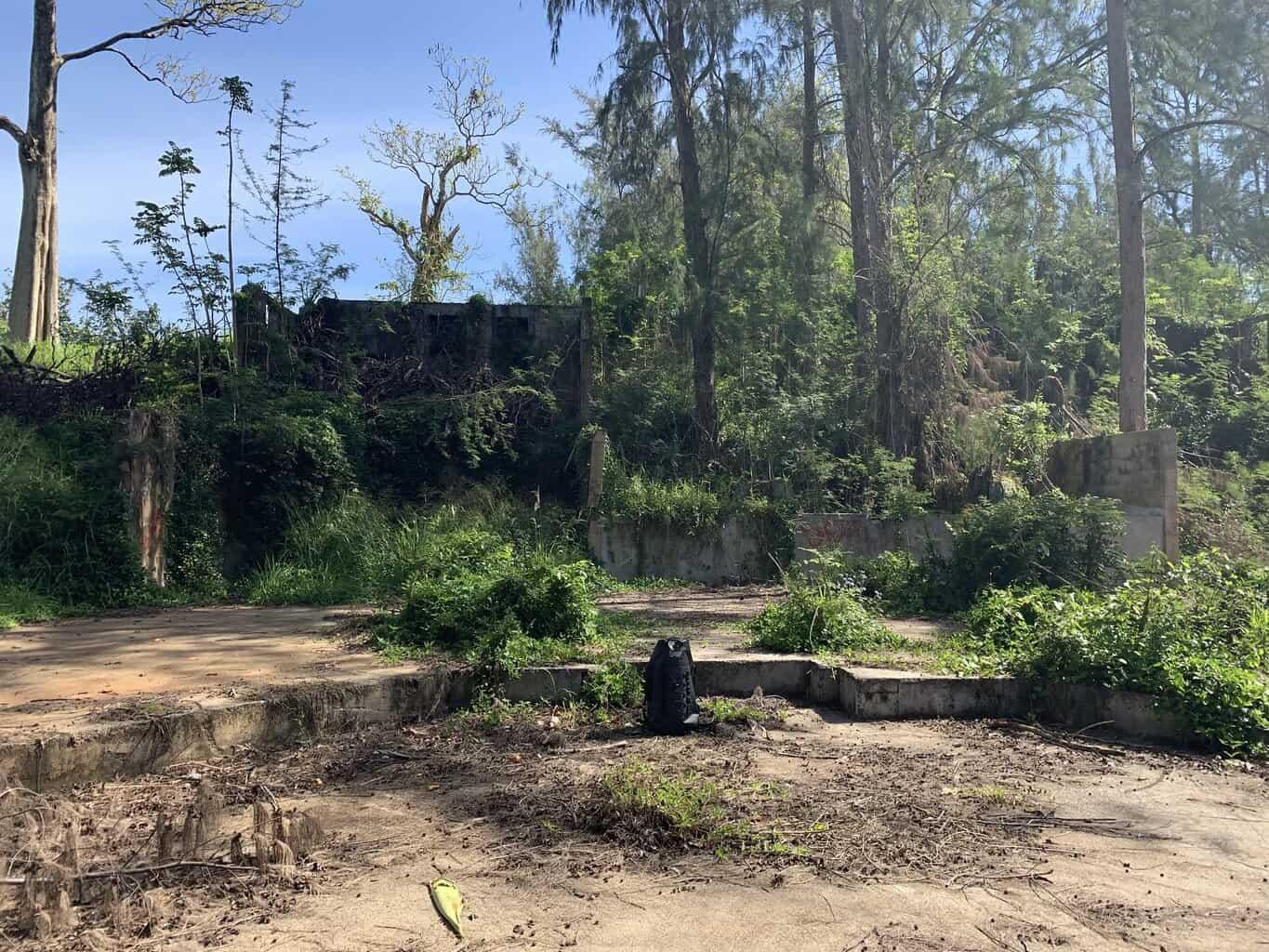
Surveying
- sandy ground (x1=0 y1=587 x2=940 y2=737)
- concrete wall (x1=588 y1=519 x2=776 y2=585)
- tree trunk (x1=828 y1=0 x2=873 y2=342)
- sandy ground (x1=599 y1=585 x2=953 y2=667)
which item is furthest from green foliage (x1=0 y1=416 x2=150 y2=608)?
tree trunk (x1=828 y1=0 x2=873 y2=342)

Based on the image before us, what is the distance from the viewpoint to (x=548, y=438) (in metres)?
16.1

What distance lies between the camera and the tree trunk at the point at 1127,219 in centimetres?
1486

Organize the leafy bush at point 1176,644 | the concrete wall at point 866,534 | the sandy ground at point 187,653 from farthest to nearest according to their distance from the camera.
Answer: the concrete wall at point 866,534 → the leafy bush at point 1176,644 → the sandy ground at point 187,653

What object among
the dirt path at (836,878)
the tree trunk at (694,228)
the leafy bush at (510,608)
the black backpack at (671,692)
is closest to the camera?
the dirt path at (836,878)

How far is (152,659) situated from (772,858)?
5124mm

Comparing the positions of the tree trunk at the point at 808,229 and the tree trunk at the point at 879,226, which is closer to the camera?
the tree trunk at the point at 879,226

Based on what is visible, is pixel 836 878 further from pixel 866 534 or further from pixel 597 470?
pixel 597 470

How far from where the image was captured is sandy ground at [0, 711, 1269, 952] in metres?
3.23

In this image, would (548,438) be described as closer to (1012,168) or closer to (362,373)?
(362,373)

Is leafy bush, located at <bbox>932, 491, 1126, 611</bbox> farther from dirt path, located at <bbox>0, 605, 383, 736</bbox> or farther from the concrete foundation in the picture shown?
dirt path, located at <bbox>0, 605, 383, 736</bbox>

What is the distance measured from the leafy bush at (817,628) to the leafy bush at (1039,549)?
9.56 ft

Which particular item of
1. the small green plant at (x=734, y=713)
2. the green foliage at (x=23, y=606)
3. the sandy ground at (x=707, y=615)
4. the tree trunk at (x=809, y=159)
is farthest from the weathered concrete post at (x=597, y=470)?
the small green plant at (x=734, y=713)

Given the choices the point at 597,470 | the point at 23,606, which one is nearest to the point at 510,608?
the point at 23,606

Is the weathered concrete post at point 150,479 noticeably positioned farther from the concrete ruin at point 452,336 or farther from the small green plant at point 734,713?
the small green plant at point 734,713
